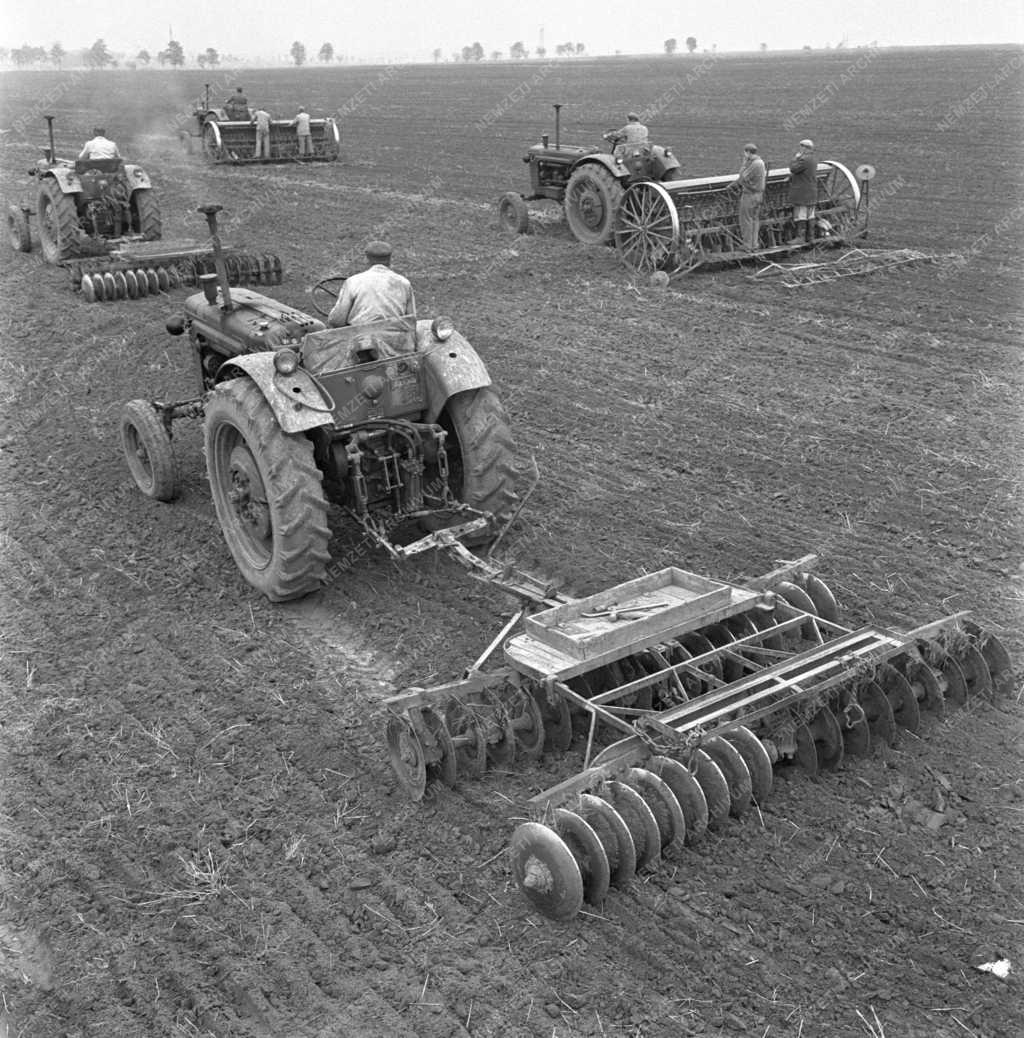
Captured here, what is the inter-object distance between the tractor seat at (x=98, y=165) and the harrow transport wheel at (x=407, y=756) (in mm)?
11666

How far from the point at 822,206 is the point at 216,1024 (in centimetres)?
1307

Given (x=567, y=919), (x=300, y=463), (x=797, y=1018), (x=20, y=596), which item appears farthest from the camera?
(x=20, y=596)

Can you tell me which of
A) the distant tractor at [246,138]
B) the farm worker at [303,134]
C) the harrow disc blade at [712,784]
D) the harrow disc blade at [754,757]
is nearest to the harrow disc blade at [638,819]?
the harrow disc blade at [712,784]

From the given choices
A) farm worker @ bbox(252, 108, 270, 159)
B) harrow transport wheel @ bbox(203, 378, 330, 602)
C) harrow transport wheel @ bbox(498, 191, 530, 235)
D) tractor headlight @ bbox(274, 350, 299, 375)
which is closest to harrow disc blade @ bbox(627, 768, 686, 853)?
harrow transport wheel @ bbox(203, 378, 330, 602)

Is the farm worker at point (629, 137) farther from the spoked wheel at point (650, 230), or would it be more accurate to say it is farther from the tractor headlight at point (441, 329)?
the tractor headlight at point (441, 329)

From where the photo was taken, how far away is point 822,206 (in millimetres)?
14625

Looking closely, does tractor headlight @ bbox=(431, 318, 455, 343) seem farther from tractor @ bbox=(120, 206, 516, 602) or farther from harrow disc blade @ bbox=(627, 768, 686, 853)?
harrow disc blade @ bbox=(627, 768, 686, 853)

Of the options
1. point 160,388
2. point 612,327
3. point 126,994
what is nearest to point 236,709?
point 126,994

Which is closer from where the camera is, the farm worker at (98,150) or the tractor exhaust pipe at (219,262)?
the tractor exhaust pipe at (219,262)

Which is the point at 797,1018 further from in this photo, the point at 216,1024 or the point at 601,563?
the point at 601,563

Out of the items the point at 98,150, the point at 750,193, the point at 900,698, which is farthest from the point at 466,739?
the point at 98,150

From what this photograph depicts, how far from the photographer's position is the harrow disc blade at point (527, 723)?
4.79 meters

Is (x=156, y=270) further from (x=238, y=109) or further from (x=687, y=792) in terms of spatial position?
(x=238, y=109)

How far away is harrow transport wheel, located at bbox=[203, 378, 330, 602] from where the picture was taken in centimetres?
587
